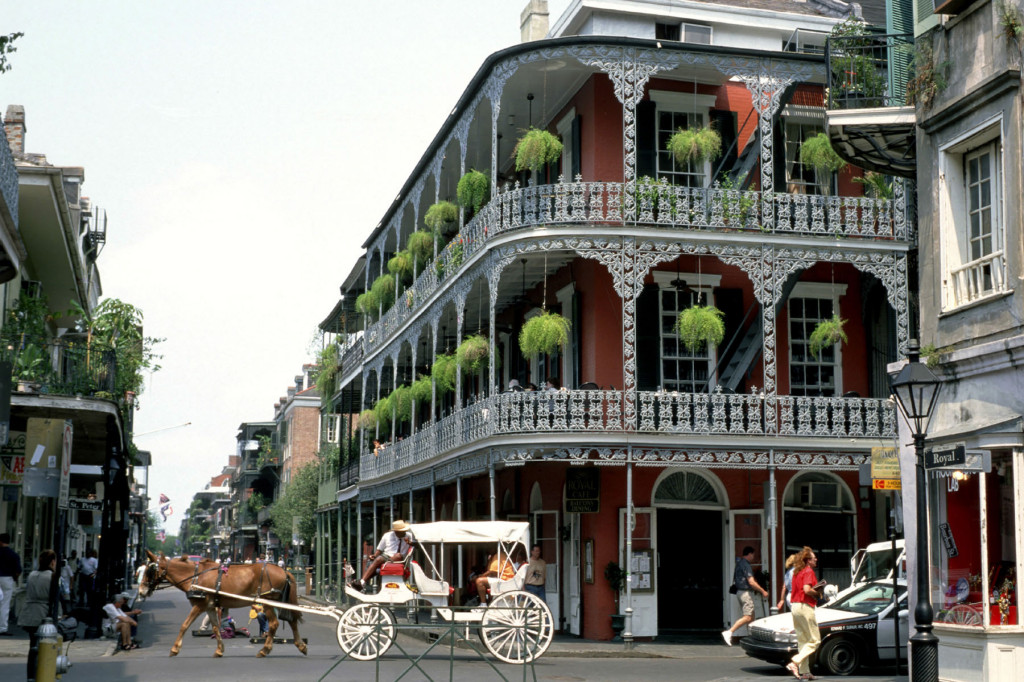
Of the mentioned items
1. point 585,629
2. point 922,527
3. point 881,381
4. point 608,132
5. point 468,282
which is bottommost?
point 585,629

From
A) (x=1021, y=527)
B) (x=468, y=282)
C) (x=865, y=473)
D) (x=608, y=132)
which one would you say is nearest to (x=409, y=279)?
(x=468, y=282)

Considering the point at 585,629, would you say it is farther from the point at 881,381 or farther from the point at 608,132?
the point at 608,132

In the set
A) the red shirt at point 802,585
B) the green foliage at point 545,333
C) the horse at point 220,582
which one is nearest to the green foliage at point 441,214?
the green foliage at point 545,333

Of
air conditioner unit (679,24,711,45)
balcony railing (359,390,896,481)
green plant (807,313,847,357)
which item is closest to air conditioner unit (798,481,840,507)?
balcony railing (359,390,896,481)

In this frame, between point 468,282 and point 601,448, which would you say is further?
point 468,282

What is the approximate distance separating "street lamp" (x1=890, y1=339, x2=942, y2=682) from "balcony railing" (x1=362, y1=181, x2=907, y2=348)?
9928 mm

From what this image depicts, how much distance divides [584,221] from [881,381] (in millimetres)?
6893

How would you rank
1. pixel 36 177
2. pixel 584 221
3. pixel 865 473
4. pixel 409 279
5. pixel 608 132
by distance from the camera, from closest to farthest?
pixel 865 473 < pixel 36 177 < pixel 584 221 < pixel 608 132 < pixel 409 279

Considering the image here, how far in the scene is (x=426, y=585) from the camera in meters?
17.9

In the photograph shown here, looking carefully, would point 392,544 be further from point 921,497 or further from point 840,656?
point 921,497

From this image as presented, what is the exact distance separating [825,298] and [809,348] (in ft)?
4.09

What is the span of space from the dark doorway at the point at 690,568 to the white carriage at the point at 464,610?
6.35 m

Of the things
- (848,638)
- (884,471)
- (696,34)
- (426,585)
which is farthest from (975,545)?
(696,34)

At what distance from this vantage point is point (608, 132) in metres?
24.3
